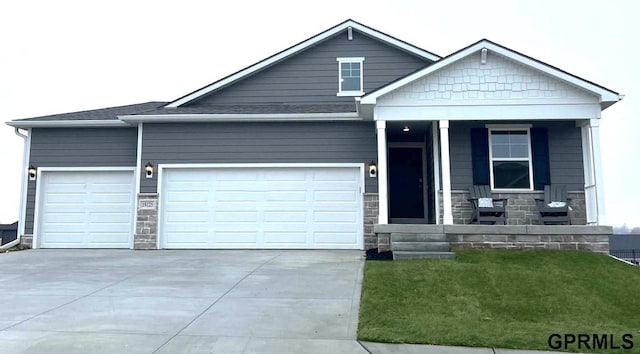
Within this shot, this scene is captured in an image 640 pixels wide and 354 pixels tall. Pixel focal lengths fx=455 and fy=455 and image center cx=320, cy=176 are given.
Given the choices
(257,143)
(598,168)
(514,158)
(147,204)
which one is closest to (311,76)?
(257,143)

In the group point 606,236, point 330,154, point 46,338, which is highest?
point 330,154

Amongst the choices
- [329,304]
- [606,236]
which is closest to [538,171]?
[606,236]

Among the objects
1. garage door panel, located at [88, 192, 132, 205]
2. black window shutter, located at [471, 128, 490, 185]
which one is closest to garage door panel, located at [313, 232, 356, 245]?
black window shutter, located at [471, 128, 490, 185]

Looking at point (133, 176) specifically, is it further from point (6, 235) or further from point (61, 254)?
point (6, 235)

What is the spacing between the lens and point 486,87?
9.52m

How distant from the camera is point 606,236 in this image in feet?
28.7

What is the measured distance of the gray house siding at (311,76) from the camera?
490 inches

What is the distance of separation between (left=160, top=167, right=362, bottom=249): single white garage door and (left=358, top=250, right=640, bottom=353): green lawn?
3.08m

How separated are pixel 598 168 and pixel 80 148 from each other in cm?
1189

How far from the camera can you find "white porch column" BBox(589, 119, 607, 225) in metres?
9.03

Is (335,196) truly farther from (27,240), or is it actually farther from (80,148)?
(27,240)

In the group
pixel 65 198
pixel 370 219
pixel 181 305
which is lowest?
pixel 181 305

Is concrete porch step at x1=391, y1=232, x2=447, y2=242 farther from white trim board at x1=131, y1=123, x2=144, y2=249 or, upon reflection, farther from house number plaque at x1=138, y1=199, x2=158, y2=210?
white trim board at x1=131, y1=123, x2=144, y2=249

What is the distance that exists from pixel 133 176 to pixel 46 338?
7642mm
